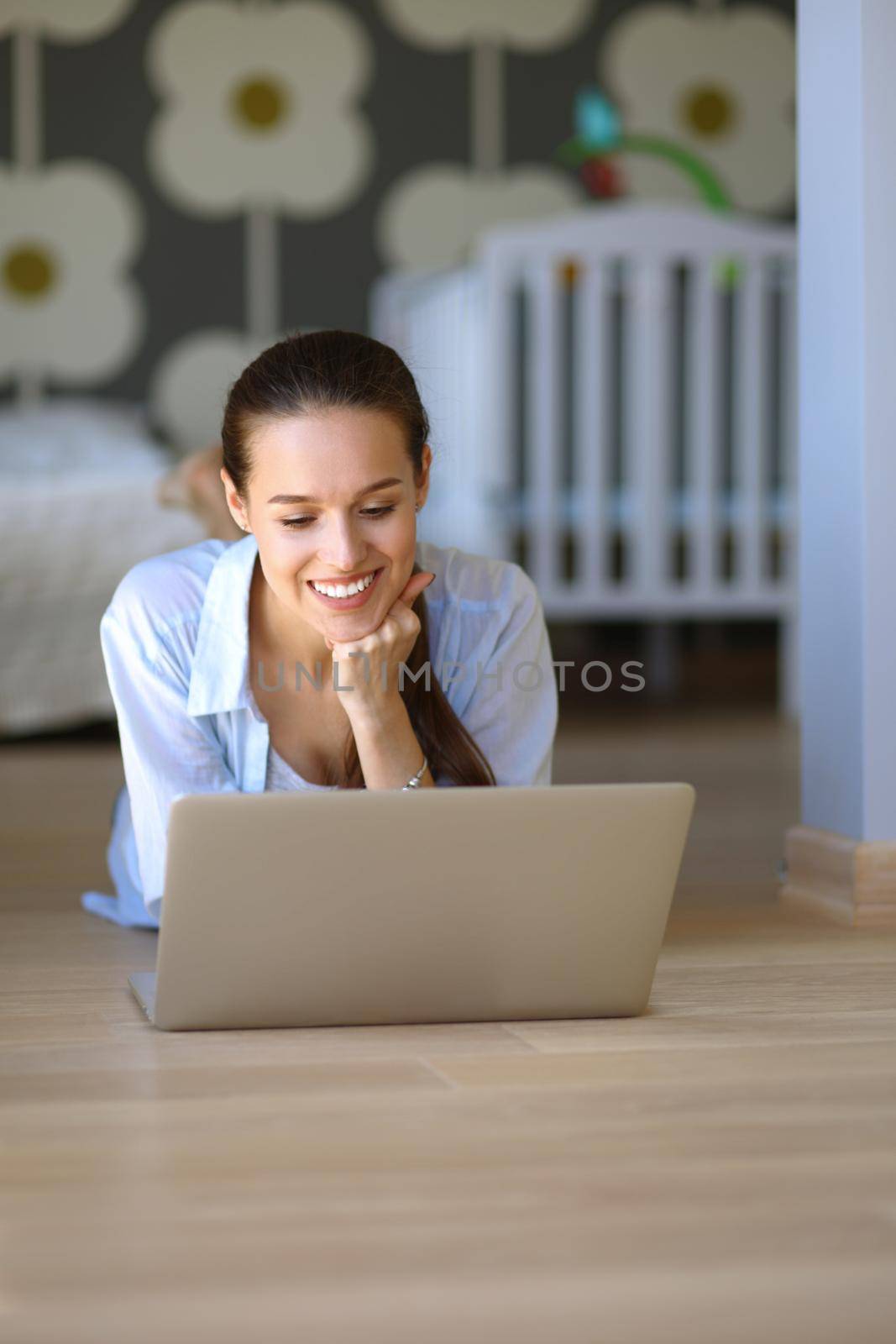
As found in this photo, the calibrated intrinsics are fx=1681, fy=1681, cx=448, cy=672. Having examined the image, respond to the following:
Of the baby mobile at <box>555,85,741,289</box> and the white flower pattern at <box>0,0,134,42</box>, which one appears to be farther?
the baby mobile at <box>555,85,741,289</box>

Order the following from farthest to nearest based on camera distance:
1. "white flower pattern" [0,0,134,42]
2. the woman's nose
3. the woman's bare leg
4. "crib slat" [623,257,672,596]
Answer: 1. "white flower pattern" [0,0,134,42]
2. "crib slat" [623,257,672,596]
3. the woman's bare leg
4. the woman's nose

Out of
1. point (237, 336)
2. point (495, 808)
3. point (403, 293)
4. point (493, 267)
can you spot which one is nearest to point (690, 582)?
point (493, 267)

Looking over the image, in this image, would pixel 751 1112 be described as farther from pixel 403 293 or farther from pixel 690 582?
pixel 403 293

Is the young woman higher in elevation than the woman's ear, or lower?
lower

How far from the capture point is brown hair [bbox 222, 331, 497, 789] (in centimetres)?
128

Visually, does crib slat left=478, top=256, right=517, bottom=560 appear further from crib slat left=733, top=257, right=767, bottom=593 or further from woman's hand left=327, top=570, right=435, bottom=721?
woman's hand left=327, top=570, right=435, bottom=721

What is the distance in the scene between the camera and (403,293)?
404 cm

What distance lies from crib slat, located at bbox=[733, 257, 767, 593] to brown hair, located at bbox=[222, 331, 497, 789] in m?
2.23

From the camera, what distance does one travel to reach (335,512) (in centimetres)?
126

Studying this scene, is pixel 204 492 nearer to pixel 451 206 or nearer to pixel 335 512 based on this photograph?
pixel 335 512

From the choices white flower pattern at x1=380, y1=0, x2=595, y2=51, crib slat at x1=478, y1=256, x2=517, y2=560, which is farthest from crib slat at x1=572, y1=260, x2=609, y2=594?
white flower pattern at x1=380, y1=0, x2=595, y2=51

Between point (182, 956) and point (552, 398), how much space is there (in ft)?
8.15

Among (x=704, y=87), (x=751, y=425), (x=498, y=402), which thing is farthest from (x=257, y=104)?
(x=751, y=425)

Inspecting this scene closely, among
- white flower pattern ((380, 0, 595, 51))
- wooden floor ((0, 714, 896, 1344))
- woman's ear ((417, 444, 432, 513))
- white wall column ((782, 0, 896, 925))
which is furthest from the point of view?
white flower pattern ((380, 0, 595, 51))
